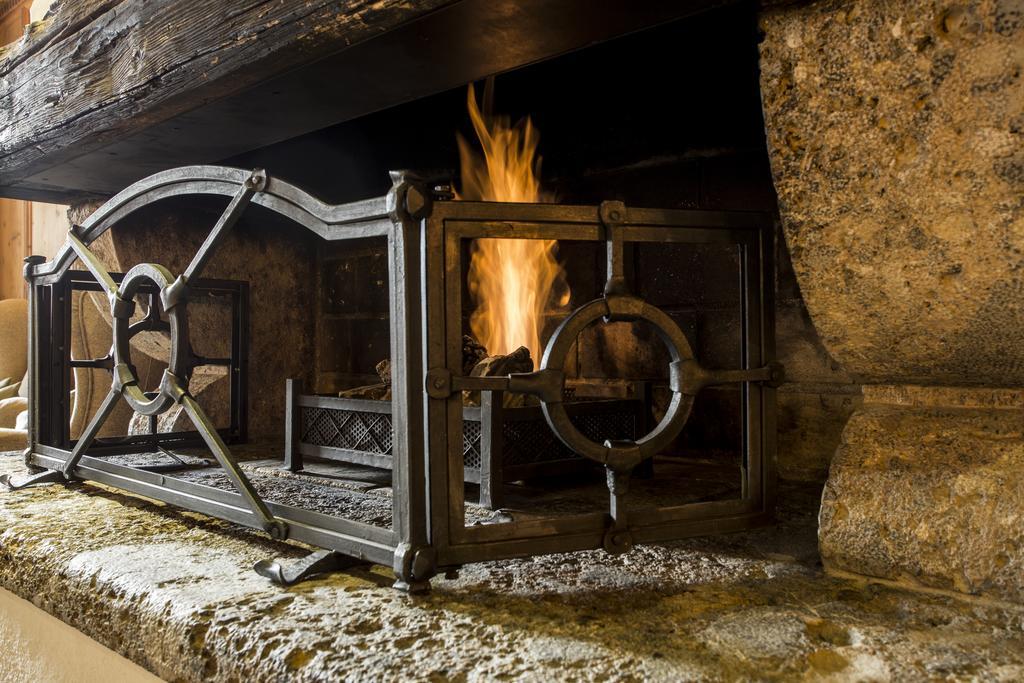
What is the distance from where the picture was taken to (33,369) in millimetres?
1912

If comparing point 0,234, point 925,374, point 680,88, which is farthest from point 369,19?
point 0,234

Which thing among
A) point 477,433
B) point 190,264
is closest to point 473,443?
point 477,433

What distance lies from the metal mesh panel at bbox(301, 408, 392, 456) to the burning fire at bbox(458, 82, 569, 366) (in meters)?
0.42

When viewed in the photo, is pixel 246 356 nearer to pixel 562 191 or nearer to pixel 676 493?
pixel 562 191

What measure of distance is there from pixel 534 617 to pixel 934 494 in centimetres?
56

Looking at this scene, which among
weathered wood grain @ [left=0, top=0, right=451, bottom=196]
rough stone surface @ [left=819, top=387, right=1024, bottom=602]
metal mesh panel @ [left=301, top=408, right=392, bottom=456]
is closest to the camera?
rough stone surface @ [left=819, top=387, right=1024, bottom=602]

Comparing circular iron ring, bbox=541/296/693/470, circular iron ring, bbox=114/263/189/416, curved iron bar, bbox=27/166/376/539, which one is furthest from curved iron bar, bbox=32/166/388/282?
circular iron ring, bbox=541/296/693/470

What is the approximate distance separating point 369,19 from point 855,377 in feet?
3.05

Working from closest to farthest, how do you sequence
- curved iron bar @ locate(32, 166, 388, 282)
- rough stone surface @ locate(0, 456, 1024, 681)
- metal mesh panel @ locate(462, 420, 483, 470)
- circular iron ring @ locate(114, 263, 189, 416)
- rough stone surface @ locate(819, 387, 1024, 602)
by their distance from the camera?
rough stone surface @ locate(0, 456, 1024, 681) → rough stone surface @ locate(819, 387, 1024, 602) → curved iron bar @ locate(32, 166, 388, 282) → circular iron ring @ locate(114, 263, 189, 416) → metal mesh panel @ locate(462, 420, 483, 470)

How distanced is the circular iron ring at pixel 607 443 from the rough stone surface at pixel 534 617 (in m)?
0.18

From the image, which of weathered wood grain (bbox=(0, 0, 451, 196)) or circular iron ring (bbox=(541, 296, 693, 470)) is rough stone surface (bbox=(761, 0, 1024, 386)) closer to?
circular iron ring (bbox=(541, 296, 693, 470))

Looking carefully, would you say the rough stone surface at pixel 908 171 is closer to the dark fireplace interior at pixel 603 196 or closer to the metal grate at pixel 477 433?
the dark fireplace interior at pixel 603 196

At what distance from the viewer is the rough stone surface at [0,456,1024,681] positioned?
847 mm

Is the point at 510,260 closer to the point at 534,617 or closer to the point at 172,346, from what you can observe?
the point at 172,346
